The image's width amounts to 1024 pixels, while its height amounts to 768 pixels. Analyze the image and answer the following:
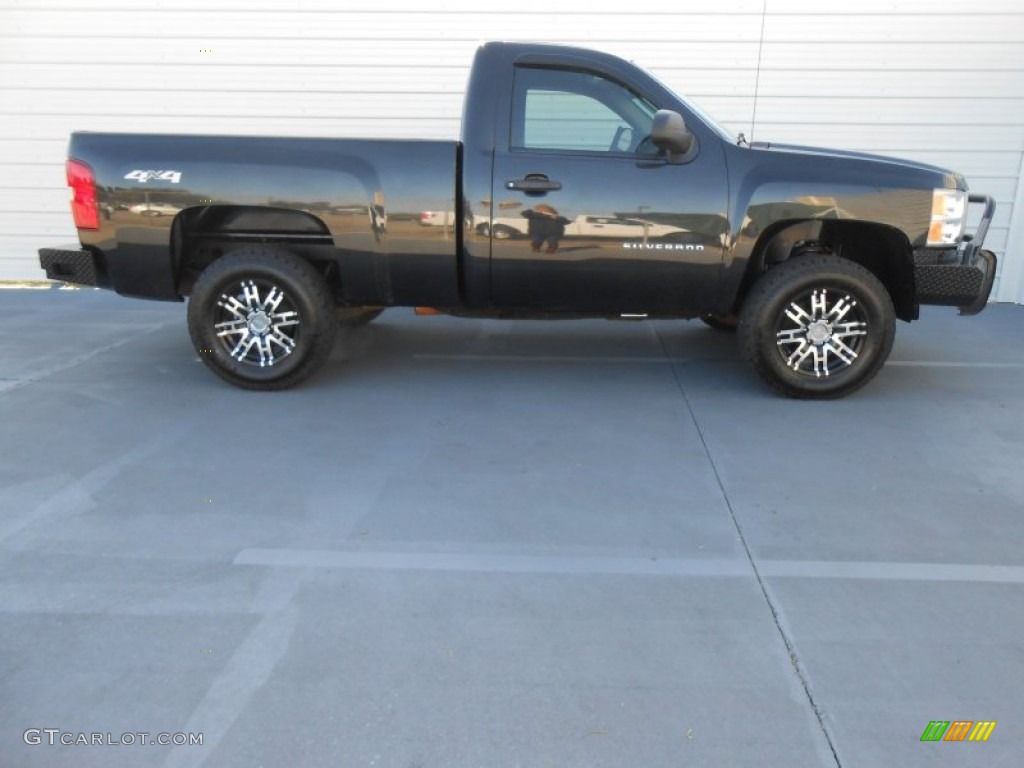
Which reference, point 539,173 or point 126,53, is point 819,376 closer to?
point 539,173

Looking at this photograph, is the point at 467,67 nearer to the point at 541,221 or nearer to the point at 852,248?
the point at 541,221

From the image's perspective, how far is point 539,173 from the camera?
477 centimetres

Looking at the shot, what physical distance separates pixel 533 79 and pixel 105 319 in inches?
186

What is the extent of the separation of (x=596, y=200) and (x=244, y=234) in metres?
2.28

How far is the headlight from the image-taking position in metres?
4.79

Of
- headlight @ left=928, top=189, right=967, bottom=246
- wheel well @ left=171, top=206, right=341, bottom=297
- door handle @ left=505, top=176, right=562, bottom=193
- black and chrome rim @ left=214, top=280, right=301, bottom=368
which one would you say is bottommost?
black and chrome rim @ left=214, top=280, right=301, bottom=368

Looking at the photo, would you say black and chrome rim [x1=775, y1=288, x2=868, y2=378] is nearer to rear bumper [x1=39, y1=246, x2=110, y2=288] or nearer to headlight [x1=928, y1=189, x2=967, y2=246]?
headlight [x1=928, y1=189, x2=967, y2=246]

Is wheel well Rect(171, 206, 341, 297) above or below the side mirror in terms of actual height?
below

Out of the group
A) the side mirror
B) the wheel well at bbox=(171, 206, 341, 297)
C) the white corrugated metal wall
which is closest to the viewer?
the side mirror

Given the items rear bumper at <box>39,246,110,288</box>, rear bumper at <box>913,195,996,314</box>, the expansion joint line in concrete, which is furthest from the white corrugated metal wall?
the expansion joint line in concrete

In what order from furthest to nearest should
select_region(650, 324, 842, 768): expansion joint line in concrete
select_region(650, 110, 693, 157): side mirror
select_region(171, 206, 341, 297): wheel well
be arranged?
select_region(171, 206, 341, 297): wheel well
select_region(650, 110, 693, 157): side mirror
select_region(650, 324, 842, 768): expansion joint line in concrete

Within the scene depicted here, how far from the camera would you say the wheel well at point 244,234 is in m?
5.07

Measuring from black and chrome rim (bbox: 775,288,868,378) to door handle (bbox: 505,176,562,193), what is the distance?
162cm

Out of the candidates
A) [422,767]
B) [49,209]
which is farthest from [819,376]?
[49,209]
